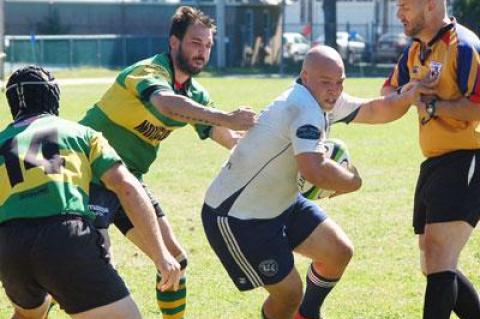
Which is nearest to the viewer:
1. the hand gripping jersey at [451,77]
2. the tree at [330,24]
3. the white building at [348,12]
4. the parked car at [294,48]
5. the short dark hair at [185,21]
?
the hand gripping jersey at [451,77]

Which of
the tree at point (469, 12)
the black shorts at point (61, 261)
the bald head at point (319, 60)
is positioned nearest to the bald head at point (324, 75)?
the bald head at point (319, 60)

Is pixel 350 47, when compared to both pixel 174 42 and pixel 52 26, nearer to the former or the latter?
pixel 52 26

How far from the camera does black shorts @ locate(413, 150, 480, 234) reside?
5.77 m

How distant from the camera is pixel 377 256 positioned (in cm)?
862

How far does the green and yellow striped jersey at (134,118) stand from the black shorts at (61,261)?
177 cm

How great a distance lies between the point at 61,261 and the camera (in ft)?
14.8

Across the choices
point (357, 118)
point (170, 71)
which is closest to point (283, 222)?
point (357, 118)

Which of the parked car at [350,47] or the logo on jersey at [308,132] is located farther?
the parked car at [350,47]

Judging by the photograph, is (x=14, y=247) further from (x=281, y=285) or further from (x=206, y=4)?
(x=206, y=4)

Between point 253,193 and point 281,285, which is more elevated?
point 253,193

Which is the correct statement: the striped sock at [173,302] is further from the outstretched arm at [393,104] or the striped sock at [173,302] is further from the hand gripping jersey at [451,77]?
the hand gripping jersey at [451,77]

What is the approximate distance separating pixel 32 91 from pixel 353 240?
16.4 feet

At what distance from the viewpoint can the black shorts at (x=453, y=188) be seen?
5.77m

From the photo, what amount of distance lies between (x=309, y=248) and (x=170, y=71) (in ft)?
4.70
